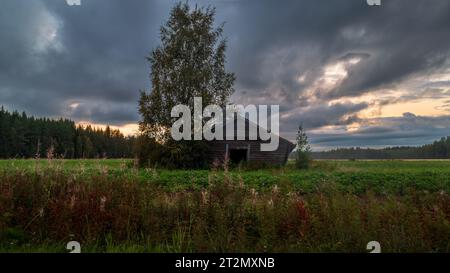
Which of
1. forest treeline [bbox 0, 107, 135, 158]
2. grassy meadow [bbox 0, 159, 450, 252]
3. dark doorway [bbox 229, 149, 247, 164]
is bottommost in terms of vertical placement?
grassy meadow [bbox 0, 159, 450, 252]

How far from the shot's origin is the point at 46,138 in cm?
7775

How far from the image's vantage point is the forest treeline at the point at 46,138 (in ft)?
245

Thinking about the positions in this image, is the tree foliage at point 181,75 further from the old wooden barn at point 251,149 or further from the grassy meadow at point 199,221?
the grassy meadow at point 199,221

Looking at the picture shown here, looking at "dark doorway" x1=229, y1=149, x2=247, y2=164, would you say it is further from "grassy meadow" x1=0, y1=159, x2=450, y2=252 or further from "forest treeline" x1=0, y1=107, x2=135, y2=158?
"forest treeline" x1=0, y1=107, x2=135, y2=158

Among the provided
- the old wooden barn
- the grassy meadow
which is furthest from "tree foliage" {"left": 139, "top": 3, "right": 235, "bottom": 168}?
the grassy meadow

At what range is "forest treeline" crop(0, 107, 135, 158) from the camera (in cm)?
7475

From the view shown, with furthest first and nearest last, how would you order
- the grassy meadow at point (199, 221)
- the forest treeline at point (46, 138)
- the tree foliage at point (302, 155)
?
the forest treeline at point (46, 138) → the tree foliage at point (302, 155) → the grassy meadow at point (199, 221)

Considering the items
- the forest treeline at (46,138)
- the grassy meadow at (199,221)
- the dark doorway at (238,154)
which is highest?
the forest treeline at (46,138)

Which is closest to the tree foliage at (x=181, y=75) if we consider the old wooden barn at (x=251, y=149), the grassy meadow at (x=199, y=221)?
the old wooden barn at (x=251, y=149)

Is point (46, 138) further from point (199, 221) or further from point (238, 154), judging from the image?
point (199, 221)

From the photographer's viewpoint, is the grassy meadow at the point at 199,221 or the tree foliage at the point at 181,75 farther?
the tree foliage at the point at 181,75
